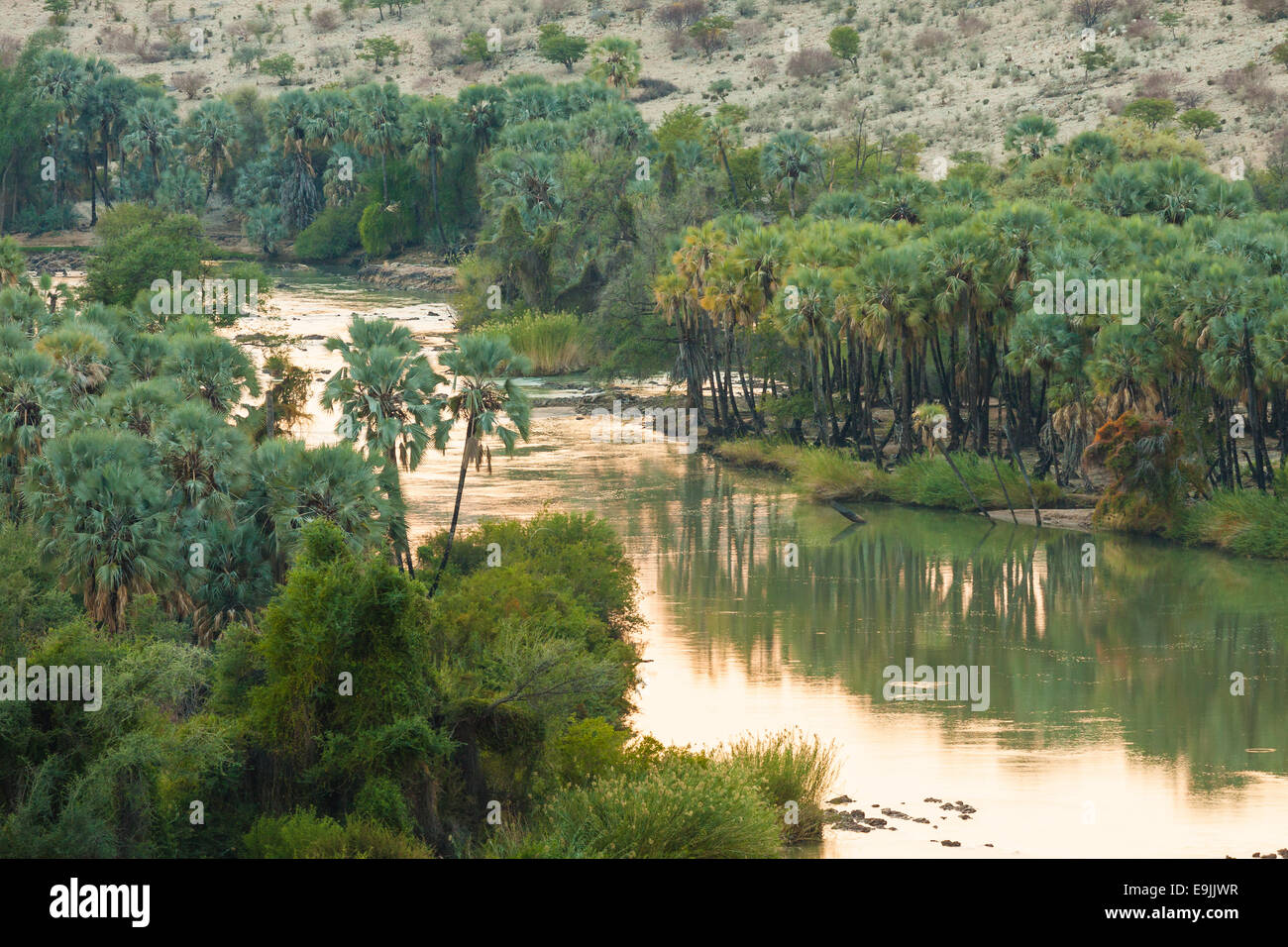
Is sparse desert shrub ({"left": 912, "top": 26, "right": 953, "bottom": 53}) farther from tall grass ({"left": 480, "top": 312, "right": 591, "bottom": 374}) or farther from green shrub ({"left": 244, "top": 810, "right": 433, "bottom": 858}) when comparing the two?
green shrub ({"left": 244, "top": 810, "right": 433, "bottom": 858})

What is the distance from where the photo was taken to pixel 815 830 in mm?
27969

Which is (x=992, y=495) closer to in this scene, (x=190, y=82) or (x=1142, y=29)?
(x=1142, y=29)

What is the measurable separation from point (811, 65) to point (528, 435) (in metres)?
101

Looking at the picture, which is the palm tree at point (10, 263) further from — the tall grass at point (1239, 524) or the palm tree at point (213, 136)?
the palm tree at point (213, 136)

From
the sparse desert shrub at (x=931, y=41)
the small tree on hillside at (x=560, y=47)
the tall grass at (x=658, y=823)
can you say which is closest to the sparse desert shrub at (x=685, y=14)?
the small tree on hillside at (x=560, y=47)

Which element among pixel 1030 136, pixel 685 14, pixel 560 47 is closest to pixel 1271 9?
pixel 1030 136

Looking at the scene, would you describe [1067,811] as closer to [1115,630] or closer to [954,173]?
[1115,630]

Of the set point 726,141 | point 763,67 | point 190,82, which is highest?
point 190,82

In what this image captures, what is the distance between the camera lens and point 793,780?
28.4m

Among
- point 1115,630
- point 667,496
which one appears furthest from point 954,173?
point 1115,630

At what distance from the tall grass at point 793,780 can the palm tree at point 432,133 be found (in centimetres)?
8714

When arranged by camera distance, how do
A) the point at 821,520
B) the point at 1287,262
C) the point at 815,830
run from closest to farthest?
1. the point at 815,830
2. the point at 1287,262
3. the point at 821,520

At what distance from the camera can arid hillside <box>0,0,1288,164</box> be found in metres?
114

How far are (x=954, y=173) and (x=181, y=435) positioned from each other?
5650 cm
